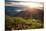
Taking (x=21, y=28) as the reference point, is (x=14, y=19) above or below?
above

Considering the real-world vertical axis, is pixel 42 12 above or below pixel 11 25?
above

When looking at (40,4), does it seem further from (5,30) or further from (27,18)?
(5,30)

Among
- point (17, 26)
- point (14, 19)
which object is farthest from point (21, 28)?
point (14, 19)

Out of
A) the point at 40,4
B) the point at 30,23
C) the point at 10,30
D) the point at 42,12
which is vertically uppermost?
the point at 40,4

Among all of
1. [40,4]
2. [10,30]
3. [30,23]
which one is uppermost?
[40,4]

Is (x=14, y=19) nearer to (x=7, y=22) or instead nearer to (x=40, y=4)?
(x=7, y=22)
